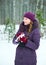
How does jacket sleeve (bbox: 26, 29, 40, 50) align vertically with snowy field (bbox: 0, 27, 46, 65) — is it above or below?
above

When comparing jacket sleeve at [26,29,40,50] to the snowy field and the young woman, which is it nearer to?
the young woman

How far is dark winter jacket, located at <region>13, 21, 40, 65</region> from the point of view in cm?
281

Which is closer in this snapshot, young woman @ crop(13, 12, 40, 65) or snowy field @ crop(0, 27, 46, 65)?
young woman @ crop(13, 12, 40, 65)

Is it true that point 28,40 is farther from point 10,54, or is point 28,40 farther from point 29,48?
point 10,54

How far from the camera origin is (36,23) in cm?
287

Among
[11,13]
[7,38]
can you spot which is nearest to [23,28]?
[7,38]

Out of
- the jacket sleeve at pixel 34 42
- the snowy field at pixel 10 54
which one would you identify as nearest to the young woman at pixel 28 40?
the jacket sleeve at pixel 34 42

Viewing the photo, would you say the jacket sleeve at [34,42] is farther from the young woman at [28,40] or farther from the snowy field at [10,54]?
the snowy field at [10,54]

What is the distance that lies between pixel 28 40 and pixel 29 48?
0.08 m

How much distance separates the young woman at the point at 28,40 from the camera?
282cm

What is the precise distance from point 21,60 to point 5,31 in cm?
294

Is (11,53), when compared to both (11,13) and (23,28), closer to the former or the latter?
(23,28)

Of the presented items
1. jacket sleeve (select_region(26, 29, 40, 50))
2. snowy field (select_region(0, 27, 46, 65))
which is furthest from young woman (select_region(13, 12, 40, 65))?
snowy field (select_region(0, 27, 46, 65))

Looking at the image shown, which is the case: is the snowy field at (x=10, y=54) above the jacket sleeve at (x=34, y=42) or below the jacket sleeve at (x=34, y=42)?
below
